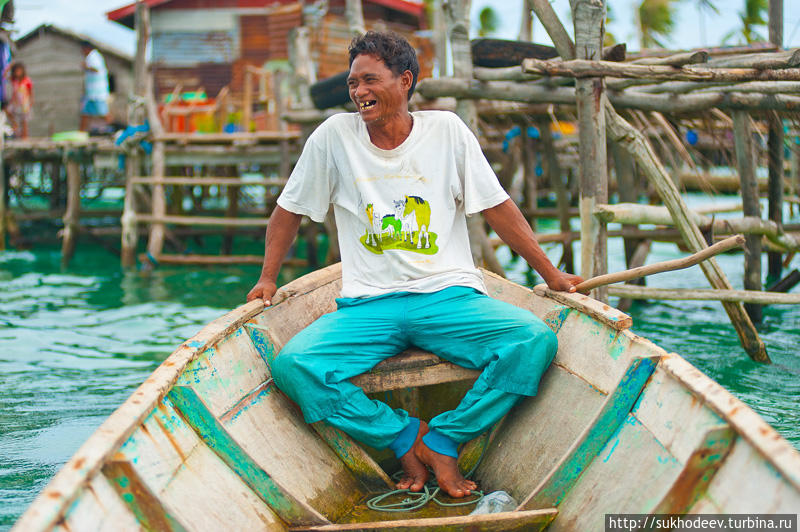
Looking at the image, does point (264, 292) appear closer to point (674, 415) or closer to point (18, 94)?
point (674, 415)

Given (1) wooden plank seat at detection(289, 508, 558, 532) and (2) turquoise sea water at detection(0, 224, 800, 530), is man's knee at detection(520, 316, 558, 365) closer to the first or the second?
(1) wooden plank seat at detection(289, 508, 558, 532)

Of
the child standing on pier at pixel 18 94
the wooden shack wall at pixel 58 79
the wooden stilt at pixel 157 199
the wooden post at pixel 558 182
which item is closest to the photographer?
the wooden post at pixel 558 182

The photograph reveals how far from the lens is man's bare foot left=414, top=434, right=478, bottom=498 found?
2.57m

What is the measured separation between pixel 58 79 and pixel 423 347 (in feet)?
53.0

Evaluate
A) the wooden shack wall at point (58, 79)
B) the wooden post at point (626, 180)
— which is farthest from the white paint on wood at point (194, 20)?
the wooden post at point (626, 180)

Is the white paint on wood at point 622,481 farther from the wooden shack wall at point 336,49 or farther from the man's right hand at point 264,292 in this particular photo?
the wooden shack wall at point 336,49

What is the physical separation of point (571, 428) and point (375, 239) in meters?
1.02

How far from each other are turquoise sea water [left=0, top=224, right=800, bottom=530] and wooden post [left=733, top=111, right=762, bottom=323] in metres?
0.54

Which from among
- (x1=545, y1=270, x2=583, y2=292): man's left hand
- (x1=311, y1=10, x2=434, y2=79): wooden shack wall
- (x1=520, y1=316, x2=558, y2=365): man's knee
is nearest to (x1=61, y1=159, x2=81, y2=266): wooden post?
(x1=311, y1=10, x2=434, y2=79): wooden shack wall

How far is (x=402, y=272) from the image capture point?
2.88m

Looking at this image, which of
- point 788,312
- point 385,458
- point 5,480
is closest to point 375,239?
point 385,458

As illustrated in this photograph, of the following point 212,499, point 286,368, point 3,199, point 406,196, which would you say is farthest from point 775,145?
point 3,199

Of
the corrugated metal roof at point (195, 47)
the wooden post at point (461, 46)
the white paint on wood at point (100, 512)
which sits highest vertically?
the corrugated metal roof at point (195, 47)

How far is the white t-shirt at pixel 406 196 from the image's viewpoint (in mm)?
2898
